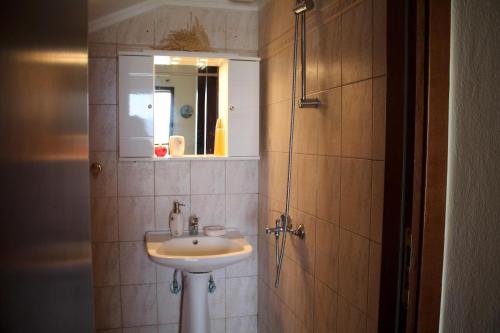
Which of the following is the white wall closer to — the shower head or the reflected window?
the shower head

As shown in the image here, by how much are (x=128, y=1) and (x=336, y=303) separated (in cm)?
185

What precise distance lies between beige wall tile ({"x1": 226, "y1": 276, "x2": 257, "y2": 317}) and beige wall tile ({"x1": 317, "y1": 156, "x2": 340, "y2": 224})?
110 cm

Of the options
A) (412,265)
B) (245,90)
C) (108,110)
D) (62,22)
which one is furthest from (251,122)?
(62,22)

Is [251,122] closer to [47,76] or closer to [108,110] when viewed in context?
[108,110]

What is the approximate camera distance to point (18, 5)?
233 millimetres

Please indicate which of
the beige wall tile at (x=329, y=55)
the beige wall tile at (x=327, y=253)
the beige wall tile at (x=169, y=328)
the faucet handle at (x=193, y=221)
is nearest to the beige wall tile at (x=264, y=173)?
the faucet handle at (x=193, y=221)

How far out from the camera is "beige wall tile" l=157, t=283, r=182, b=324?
2.35 m

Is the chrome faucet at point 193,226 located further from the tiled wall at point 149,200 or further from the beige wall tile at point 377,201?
the beige wall tile at point 377,201

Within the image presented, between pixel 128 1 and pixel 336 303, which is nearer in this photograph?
pixel 336 303

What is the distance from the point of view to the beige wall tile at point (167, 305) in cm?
235

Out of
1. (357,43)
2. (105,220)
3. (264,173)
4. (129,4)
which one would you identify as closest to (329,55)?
(357,43)

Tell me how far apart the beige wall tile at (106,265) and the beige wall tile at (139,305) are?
10 centimetres

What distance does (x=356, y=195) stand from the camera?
131 centimetres

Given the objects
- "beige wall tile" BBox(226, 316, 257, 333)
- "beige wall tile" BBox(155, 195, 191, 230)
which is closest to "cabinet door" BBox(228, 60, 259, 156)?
"beige wall tile" BBox(155, 195, 191, 230)
